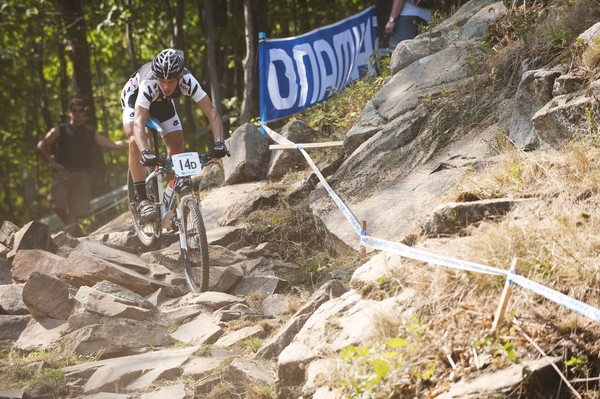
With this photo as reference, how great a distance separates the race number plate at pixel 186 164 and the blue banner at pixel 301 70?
360cm

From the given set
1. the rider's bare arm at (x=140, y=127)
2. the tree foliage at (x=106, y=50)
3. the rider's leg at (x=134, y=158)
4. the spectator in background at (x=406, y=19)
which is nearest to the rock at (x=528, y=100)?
the rider's bare arm at (x=140, y=127)

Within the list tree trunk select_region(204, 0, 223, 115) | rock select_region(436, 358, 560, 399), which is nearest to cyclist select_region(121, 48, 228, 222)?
rock select_region(436, 358, 560, 399)

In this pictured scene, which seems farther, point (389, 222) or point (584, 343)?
point (389, 222)

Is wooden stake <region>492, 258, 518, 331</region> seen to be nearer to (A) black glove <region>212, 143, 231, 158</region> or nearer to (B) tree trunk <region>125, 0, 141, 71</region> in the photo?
(A) black glove <region>212, 143, 231, 158</region>

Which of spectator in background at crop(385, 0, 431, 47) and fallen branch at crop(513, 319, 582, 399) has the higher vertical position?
spectator in background at crop(385, 0, 431, 47)

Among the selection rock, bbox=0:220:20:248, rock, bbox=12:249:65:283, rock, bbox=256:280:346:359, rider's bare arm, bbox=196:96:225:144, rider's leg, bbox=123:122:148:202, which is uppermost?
rider's bare arm, bbox=196:96:225:144

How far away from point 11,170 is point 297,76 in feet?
52.4

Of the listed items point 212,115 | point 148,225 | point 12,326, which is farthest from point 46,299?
point 212,115

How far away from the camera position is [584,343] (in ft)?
13.7

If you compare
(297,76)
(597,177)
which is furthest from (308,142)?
(597,177)

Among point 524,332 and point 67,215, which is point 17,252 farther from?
point 524,332

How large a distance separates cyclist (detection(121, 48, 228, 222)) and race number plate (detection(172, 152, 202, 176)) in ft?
0.61

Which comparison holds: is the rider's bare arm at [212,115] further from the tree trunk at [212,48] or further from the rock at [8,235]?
the tree trunk at [212,48]

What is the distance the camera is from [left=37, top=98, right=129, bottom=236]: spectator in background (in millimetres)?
12008
